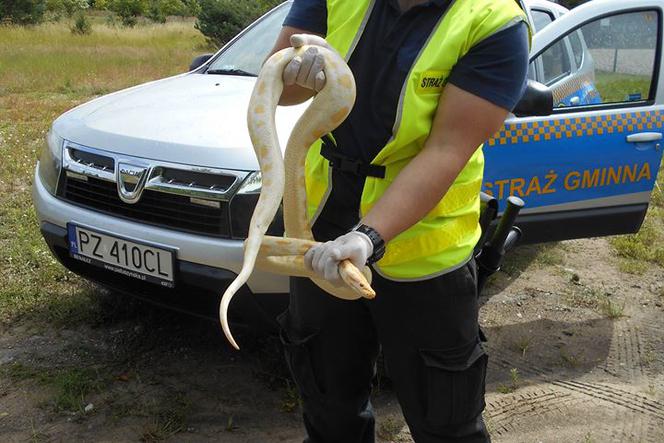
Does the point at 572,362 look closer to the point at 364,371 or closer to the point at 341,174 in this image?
the point at 364,371

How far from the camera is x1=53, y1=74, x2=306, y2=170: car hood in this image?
2.78 m

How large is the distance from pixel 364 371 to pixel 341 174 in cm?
65

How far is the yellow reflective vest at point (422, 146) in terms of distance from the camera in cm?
162

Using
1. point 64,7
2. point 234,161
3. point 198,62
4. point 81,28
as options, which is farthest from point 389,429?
point 64,7

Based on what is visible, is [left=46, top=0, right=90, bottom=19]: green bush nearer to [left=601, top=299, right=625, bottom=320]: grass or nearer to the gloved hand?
[left=601, top=299, right=625, bottom=320]: grass

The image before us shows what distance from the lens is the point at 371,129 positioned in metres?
1.77

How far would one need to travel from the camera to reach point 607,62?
3869mm

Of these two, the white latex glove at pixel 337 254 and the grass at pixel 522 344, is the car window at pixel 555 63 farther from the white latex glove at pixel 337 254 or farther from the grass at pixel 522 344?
the white latex glove at pixel 337 254

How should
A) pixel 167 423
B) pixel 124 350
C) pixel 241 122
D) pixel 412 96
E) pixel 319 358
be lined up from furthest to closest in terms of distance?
pixel 124 350, pixel 241 122, pixel 167 423, pixel 319 358, pixel 412 96

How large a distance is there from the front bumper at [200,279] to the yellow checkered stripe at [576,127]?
1316 mm

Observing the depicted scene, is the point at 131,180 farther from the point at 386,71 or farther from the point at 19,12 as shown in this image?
the point at 19,12

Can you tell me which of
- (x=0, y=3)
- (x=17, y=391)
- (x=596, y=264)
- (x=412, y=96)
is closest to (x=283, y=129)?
(x=412, y=96)

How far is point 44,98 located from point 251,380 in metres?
9.96

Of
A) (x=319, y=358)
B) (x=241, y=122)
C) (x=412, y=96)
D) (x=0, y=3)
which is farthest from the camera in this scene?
(x=0, y=3)
